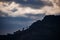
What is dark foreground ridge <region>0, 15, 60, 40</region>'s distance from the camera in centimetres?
300

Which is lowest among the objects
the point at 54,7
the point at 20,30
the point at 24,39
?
the point at 24,39

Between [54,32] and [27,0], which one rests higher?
[27,0]

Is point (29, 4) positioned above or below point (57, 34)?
above

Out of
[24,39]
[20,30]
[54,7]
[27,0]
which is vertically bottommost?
[24,39]

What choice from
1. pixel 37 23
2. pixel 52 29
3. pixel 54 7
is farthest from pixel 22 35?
pixel 54 7

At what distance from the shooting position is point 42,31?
3.03m

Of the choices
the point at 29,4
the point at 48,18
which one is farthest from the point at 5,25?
the point at 48,18

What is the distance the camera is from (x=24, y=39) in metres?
3.04

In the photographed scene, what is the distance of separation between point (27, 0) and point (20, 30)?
24.6 inches

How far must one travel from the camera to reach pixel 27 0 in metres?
3.13

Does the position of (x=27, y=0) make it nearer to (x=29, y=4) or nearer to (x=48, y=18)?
(x=29, y=4)

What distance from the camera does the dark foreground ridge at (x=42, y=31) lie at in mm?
3000

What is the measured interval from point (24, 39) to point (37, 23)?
16.0 inches

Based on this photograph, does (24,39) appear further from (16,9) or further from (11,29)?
(16,9)
